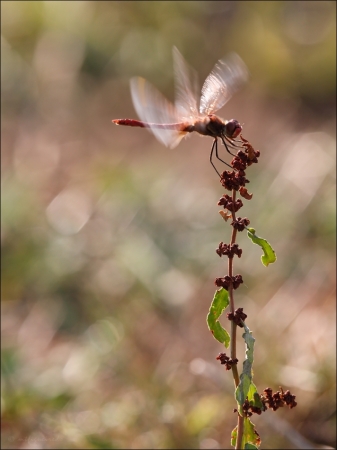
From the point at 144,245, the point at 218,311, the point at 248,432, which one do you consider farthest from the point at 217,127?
the point at 144,245

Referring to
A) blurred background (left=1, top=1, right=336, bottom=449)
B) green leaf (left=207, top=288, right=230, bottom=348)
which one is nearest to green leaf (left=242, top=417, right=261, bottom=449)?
green leaf (left=207, top=288, right=230, bottom=348)

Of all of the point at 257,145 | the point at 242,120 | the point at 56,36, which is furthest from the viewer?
the point at 56,36

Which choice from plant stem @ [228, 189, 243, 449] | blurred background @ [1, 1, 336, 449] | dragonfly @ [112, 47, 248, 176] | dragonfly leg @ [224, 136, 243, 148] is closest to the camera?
plant stem @ [228, 189, 243, 449]

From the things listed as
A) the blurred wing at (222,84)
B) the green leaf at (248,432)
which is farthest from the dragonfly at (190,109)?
the green leaf at (248,432)

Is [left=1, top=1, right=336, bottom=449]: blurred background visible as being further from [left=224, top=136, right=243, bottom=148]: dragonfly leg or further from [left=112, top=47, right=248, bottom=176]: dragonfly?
[left=112, top=47, right=248, bottom=176]: dragonfly

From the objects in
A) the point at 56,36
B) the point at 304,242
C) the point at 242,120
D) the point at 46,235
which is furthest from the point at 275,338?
the point at 56,36

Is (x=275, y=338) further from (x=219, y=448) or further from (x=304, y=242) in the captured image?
(x=304, y=242)

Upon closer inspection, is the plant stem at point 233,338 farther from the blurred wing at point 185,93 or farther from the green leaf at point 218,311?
the blurred wing at point 185,93
